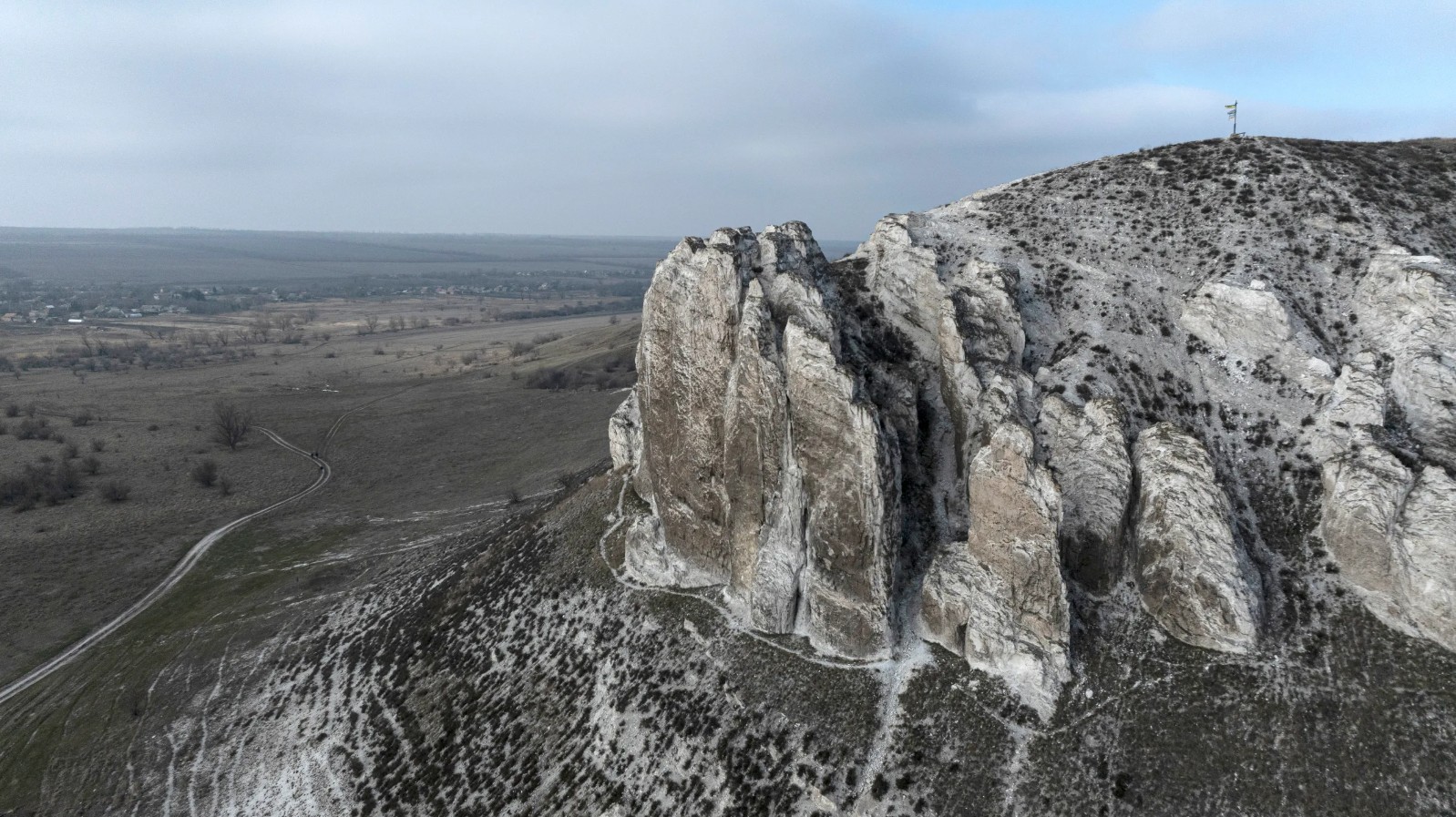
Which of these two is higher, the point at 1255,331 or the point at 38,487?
the point at 1255,331

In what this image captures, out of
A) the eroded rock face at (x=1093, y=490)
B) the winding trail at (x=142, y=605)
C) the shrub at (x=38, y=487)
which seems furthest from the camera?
the shrub at (x=38, y=487)

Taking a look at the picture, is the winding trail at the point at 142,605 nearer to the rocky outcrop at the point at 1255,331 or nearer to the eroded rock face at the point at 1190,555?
the eroded rock face at the point at 1190,555

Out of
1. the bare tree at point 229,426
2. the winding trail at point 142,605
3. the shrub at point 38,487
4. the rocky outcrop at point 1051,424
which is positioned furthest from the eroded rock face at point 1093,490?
the bare tree at point 229,426

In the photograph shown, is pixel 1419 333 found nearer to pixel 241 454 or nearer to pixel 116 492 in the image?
pixel 116 492

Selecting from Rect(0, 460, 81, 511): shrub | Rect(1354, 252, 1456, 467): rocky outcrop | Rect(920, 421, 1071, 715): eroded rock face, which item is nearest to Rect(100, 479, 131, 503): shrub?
Rect(0, 460, 81, 511): shrub

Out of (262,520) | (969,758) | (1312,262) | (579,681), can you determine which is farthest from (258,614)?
(1312,262)

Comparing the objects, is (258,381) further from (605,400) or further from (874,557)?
(874,557)

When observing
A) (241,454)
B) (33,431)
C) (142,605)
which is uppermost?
(33,431)

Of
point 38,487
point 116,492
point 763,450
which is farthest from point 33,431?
point 763,450
